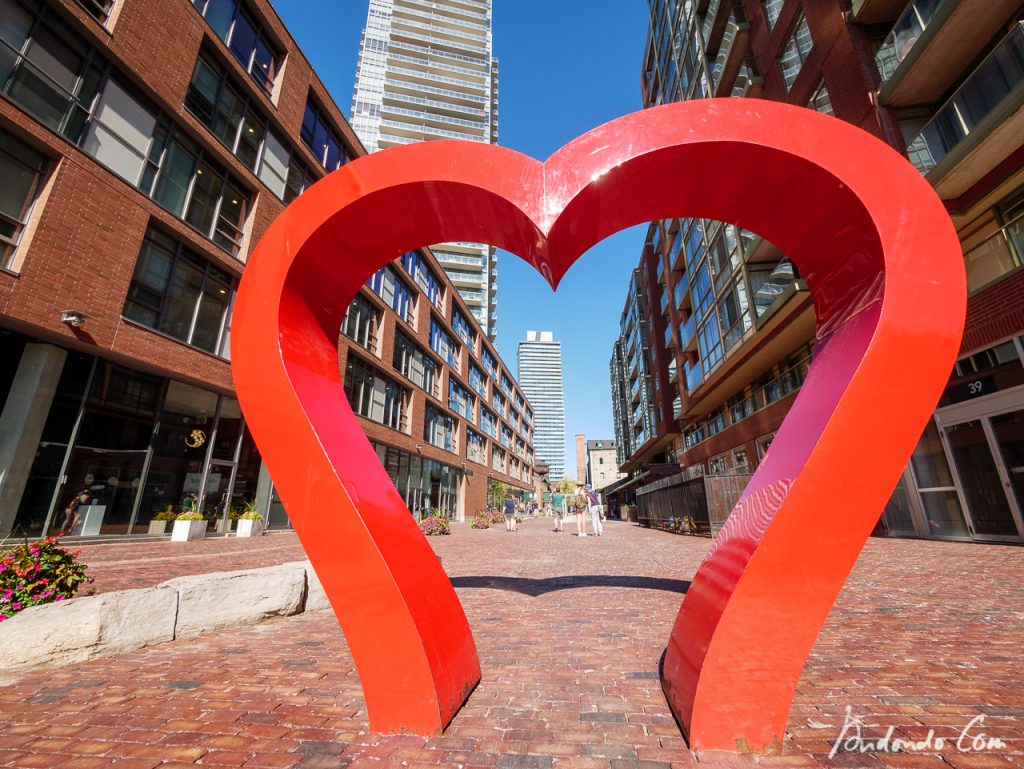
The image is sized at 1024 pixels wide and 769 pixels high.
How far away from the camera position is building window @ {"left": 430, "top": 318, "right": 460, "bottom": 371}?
96.3ft

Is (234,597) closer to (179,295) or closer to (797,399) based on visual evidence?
(797,399)

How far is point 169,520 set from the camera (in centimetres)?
1152

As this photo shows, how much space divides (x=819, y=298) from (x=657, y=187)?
49.9 inches

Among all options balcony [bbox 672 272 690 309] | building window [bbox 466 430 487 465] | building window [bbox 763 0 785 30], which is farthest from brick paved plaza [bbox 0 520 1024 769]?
building window [bbox 466 430 487 465]

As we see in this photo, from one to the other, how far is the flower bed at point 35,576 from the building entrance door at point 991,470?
14.7m

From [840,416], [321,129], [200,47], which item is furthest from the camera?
[321,129]

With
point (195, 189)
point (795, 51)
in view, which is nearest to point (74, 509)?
point (195, 189)

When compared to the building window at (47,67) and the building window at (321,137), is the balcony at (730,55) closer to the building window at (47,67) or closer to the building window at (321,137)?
the building window at (321,137)

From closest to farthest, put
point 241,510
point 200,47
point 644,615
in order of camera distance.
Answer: point 644,615 → point 200,47 → point 241,510

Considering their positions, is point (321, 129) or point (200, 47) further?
point (321, 129)

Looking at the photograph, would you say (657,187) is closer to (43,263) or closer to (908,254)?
(908,254)

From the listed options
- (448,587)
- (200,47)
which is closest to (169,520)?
(448,587)

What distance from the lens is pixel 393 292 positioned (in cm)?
2383

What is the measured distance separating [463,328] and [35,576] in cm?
3321
